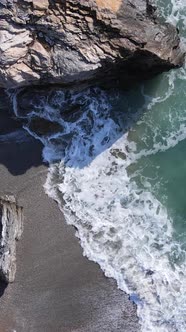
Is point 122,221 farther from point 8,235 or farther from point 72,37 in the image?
point 72,37

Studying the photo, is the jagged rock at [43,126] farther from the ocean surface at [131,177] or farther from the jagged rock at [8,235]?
the jagged rock at [8,235]

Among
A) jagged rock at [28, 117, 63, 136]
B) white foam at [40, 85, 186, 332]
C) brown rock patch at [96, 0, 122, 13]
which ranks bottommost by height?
white foam at [40, 85, 186, 332]

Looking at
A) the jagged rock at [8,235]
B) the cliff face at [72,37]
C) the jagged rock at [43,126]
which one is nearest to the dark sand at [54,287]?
the jagged rock at [8,235]

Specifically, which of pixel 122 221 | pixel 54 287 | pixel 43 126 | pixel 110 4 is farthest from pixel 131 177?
pixel 110 4

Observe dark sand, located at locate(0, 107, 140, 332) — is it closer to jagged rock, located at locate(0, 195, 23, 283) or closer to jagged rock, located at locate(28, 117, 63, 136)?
jagged rock, located at locate(0, 195, 23, 283)

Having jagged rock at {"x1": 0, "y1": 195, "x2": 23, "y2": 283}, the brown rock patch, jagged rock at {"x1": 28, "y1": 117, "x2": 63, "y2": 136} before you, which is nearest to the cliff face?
the brown rock patch

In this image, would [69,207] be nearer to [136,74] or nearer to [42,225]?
[42,225]
